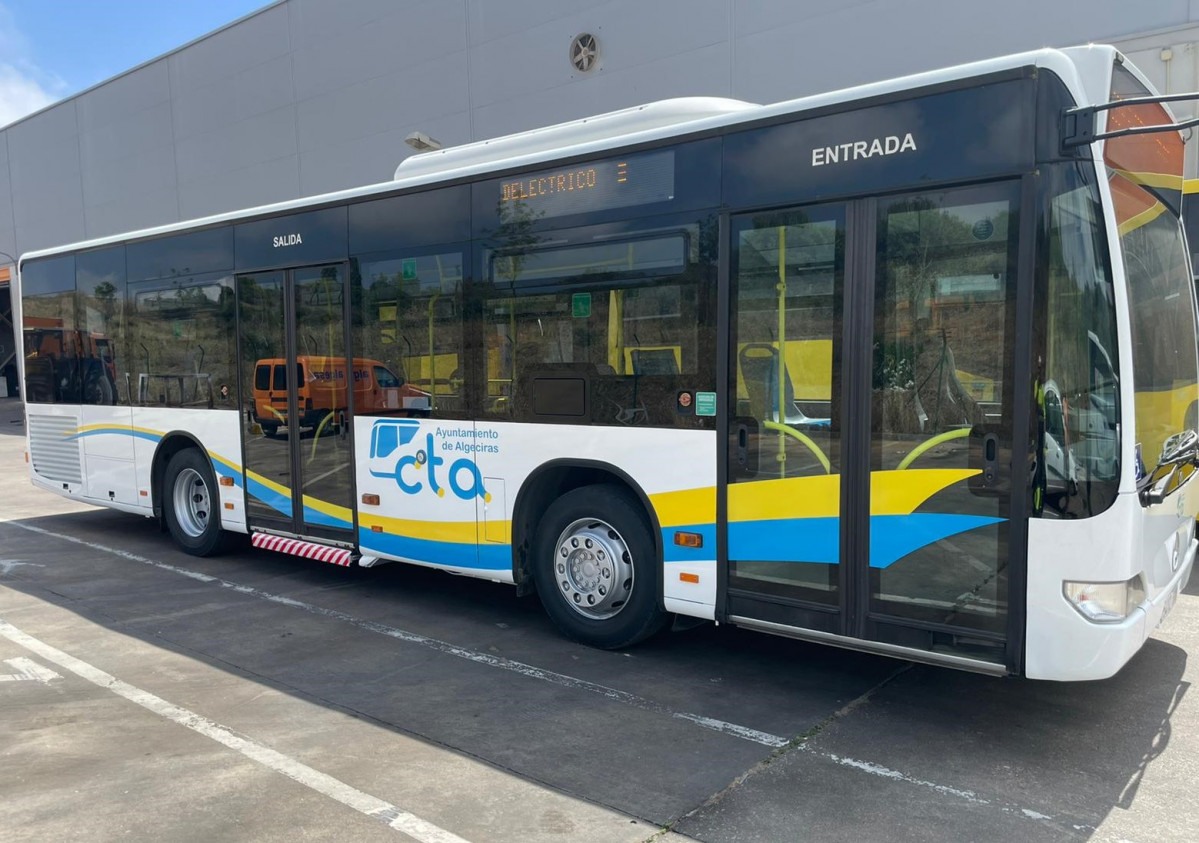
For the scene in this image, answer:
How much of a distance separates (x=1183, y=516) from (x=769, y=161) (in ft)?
10.2

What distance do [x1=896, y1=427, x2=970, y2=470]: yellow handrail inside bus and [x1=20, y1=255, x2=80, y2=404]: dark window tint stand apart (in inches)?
372

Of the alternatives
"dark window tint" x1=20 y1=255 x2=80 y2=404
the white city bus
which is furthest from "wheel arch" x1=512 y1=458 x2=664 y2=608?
"dark window tint" x1=20 y1=255 x2=80 y2=404

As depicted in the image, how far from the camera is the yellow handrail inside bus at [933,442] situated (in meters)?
4.24

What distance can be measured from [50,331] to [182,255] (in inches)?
120

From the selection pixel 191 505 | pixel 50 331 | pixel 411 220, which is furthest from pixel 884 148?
pixel 50 331

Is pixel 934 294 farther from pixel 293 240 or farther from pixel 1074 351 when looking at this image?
pixel 293 240

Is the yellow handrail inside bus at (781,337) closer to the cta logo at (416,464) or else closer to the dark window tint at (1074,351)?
the dark window tint at (1074,351)

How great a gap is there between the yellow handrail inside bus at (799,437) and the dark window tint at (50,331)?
8697 millimetres

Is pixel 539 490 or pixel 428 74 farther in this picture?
pixel 428 74

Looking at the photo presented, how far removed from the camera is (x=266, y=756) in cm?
429

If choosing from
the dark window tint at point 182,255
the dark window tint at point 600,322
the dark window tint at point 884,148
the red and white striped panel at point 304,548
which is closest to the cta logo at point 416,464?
the dark window tint at point 600,322

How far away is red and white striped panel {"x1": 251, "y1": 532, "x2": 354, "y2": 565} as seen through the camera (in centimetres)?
746

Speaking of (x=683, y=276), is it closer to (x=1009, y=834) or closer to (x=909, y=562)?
(x=909, y=562)

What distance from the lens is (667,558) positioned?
Result: 5.39 meters
